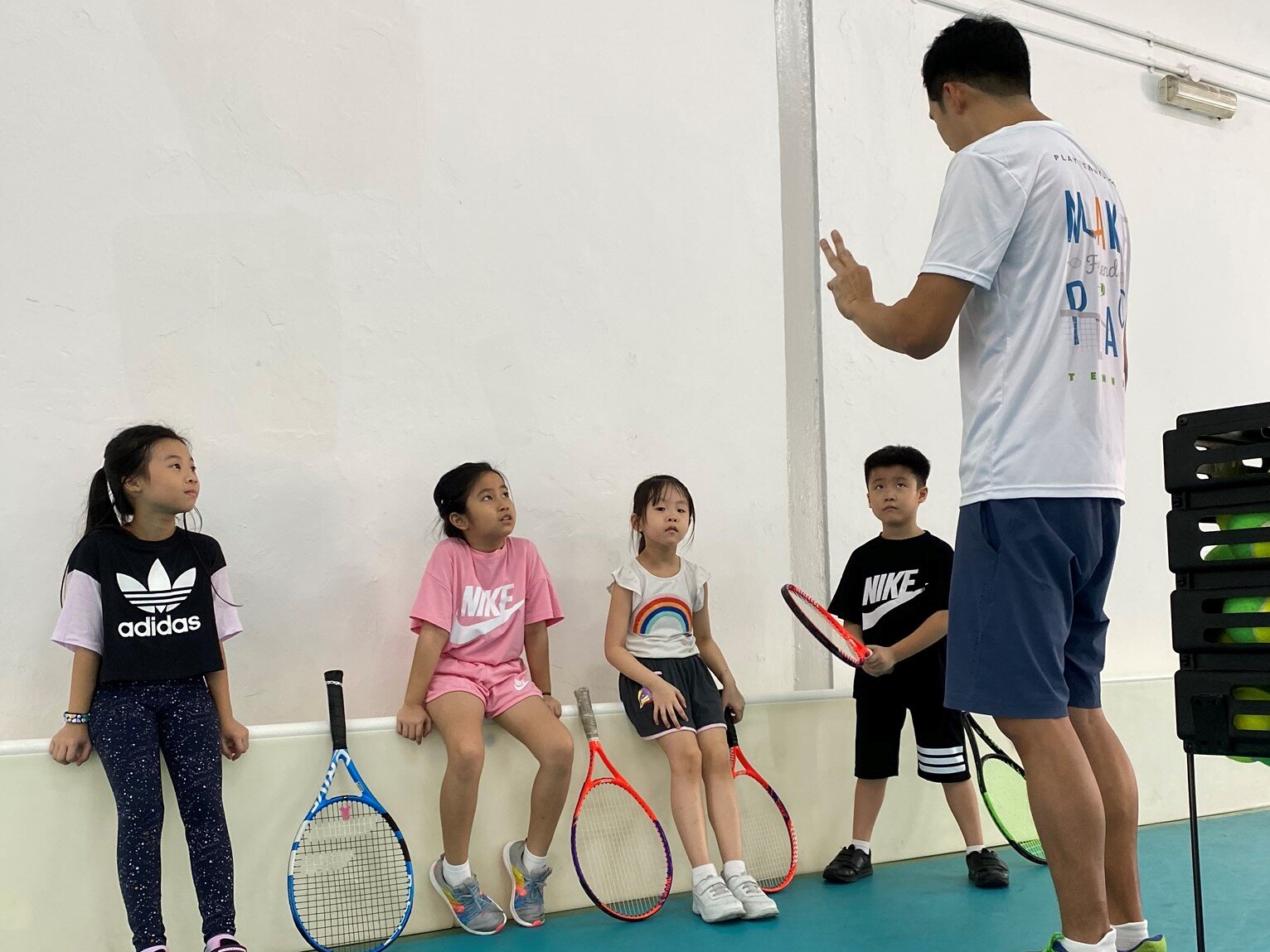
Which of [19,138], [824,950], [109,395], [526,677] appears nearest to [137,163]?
[19,138]

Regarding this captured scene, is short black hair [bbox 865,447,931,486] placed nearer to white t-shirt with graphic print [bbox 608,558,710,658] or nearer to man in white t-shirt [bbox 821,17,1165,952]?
white t-shirt with graphic print [bbox 608,558,710,658]

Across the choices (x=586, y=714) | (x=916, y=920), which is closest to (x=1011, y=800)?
(x=916, y=920)

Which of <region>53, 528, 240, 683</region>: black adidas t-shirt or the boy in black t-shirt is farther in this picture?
the boy in black t-shirt

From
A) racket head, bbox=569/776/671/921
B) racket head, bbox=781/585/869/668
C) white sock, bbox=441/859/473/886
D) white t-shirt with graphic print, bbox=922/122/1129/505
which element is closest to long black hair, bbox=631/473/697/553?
racket head, bbox=781/585/869/668

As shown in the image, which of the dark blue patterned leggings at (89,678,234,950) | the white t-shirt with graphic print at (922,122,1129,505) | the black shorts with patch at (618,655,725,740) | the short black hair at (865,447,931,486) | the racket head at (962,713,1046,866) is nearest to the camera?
the white t-shirt with graphic print at (922,122,1129,505)

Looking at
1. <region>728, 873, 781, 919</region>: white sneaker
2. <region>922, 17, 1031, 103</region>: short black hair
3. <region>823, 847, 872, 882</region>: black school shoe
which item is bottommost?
<region>823, 847, 872, 882</region>: black school shoe

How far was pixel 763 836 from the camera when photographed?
3.66 metres

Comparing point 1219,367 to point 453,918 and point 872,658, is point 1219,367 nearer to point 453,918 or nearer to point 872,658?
point 872,658

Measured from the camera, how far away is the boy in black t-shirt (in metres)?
3.66

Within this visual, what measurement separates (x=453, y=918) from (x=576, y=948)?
452 mm

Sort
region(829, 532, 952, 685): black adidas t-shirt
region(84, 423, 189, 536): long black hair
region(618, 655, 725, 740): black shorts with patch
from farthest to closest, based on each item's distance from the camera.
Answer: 1. region(829, 532, 952, 685): black adidas t-shirt
2. region(618, 655, 725, 740): black shorts with patch
3. region(84, 423, 189, 536): long black hair

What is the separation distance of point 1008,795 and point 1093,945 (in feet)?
5.81

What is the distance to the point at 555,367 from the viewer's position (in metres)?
4.02

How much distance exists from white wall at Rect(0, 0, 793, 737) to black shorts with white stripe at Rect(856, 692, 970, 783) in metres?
0.64
